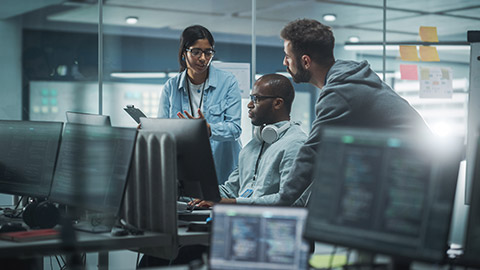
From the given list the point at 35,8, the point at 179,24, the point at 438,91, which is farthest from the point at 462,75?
the point at 35,8

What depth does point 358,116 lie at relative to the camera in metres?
2.17

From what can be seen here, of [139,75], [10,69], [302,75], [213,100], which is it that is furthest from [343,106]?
[10,69]

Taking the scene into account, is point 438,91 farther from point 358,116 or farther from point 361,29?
point 358,116

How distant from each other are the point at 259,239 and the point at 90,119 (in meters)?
1.63

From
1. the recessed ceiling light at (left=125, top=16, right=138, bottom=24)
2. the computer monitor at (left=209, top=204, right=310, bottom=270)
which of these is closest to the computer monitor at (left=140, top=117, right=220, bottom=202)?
the computer monitor at (left=209, top=204, right=310, bottom=270)

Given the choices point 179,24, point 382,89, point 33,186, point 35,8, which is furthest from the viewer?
point 179,24

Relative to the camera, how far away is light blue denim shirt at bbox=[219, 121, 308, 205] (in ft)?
8.46

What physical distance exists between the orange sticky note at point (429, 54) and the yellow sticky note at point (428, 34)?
2.7 inches

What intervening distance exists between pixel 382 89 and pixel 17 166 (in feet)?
4.98

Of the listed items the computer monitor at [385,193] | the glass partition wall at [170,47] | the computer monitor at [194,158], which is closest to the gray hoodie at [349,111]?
the computer monitor at [194,158]

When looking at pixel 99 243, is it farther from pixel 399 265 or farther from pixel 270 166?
pixel 399 265

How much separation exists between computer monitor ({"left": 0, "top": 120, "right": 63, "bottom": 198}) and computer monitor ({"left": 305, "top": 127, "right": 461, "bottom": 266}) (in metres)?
1.33

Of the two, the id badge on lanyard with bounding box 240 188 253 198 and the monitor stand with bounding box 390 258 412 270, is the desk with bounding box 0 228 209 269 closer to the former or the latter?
the id badge on lanyard with bounding box 240 188 253 198

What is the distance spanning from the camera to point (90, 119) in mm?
2811
